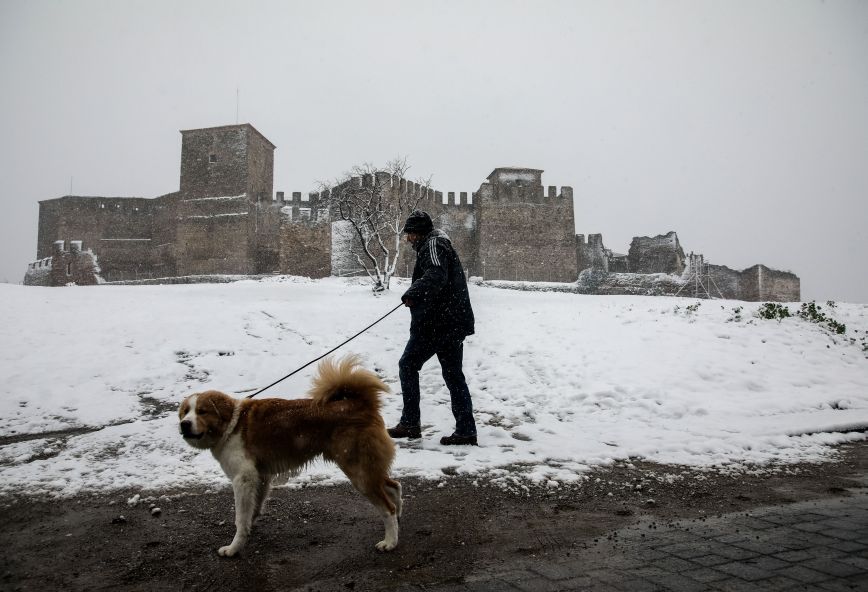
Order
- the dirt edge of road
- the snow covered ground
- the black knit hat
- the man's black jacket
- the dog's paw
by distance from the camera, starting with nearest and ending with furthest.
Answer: the dirt edge of road, the dog's paw, the snow covered ground, the man's black jacket, the black knit hat

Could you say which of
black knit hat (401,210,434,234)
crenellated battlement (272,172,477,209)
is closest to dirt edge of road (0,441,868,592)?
black knit hat (401,210,434,234)

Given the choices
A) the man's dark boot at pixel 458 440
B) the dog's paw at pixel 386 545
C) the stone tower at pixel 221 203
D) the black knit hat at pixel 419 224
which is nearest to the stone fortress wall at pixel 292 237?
the stone tower at pixel 221 203

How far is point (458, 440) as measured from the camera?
189 inches

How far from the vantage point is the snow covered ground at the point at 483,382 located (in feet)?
14.5

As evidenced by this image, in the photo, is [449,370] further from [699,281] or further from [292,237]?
[699,281]

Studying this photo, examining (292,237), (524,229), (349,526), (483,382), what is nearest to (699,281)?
(524,229)

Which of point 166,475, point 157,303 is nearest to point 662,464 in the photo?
point 166,475

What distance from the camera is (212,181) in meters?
35.5

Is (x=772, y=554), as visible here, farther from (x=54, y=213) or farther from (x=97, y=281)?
(x=54, y=213)

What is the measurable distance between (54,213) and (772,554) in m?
53.2

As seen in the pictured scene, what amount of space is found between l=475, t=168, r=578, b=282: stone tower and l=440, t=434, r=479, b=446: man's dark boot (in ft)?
106

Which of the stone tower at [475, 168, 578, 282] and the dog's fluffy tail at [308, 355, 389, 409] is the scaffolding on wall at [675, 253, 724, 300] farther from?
the dog's fluffy tail at [308, 355, 389, 409]

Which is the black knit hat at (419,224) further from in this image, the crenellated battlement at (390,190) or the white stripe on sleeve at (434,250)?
the crenellated battlement at (390,190)

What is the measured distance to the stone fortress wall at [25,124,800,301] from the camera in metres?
34.1
